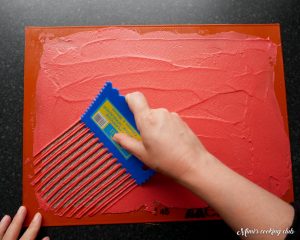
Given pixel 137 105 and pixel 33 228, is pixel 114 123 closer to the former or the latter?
pixel 137 105

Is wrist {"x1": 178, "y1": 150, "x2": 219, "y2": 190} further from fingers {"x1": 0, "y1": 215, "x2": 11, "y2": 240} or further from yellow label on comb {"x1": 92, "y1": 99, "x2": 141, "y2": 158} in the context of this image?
fingers {"x1": 0, "y1": 215, "x2": 11, "y2": 240}

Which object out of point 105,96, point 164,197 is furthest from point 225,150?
point 105,96

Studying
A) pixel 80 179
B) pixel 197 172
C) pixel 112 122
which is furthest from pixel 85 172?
pixel 197 172

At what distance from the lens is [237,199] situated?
1.49 ft

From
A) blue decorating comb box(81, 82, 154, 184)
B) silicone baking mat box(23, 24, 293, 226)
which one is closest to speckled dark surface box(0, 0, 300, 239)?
silicone baking mat box(23, 24, 293, 226)

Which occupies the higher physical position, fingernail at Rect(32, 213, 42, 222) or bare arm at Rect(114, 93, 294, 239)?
bare arm at Rect(114, 93, 294, 239)

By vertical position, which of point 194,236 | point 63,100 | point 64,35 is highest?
point 64,35

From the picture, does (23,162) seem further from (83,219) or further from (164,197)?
(164,197)

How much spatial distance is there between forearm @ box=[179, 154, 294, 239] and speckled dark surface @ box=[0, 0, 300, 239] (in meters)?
0.15

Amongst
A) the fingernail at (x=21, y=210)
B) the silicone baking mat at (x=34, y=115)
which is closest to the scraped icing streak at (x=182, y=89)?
the silicone baking mat at (x=34, y=115)

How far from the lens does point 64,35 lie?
61 centimetres

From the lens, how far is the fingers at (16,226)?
0.55m

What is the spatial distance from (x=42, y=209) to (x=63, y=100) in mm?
228

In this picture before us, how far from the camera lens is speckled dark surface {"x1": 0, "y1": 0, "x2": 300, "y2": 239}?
0.58 metres
